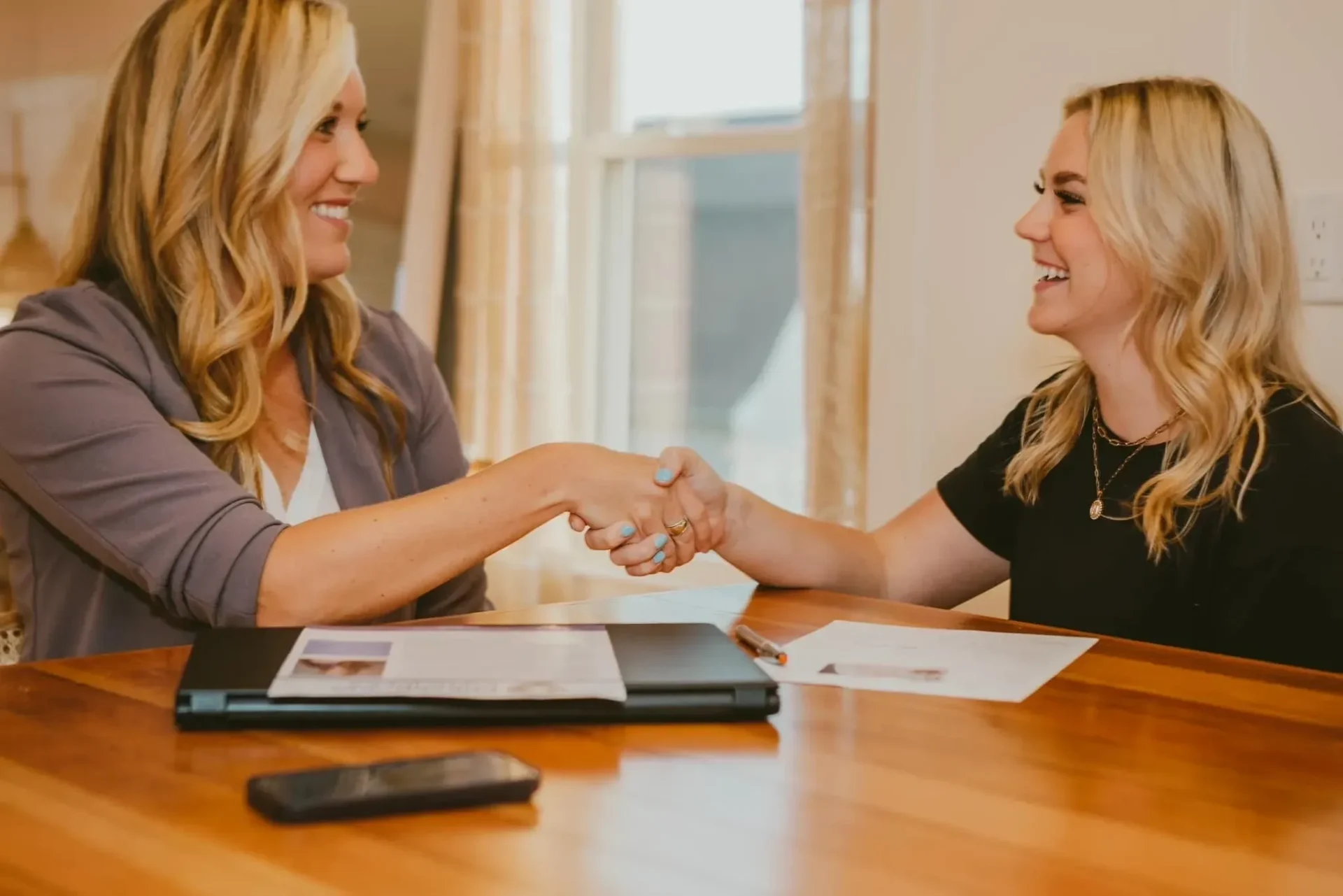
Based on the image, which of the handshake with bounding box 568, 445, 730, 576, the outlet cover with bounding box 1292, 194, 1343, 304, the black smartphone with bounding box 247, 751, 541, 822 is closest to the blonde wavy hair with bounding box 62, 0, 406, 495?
the handshake with bounding box 568, 445, 730, 576

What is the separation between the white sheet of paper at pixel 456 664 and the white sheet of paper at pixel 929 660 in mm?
188

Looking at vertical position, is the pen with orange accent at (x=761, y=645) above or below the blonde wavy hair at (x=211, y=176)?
below

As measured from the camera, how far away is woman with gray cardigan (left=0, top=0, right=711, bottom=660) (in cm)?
145

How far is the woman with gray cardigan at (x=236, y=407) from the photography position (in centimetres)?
145

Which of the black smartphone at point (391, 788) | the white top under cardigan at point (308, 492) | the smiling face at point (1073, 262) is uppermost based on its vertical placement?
the smiling face at point (1073, 262)

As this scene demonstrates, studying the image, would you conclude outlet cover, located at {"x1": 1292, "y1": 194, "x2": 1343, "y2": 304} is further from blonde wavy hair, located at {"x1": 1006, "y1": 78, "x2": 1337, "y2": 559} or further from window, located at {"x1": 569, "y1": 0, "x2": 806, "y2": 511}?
window, located at {"x1": 569, "y1": 0, "x2": 806, "y2": 511}

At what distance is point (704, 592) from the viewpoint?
1588 millimetres

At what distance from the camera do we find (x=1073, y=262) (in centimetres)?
181

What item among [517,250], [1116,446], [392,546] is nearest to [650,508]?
[392,546]

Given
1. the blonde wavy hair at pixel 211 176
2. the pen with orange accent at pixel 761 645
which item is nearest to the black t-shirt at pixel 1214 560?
the pen with orange accent at pixel 761 645

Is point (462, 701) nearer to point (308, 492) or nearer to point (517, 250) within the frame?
point (308, 492)

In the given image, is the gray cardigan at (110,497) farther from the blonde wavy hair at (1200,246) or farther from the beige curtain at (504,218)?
the beige curtain at (504,218)

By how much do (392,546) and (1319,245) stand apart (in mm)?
1383

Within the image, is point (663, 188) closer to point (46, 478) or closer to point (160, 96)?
point (160, 96)
